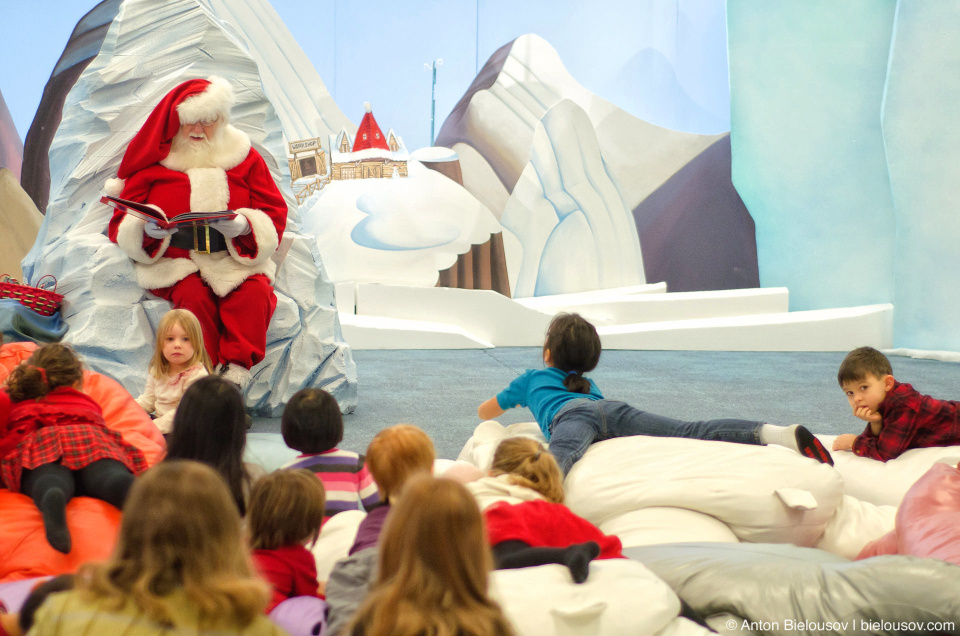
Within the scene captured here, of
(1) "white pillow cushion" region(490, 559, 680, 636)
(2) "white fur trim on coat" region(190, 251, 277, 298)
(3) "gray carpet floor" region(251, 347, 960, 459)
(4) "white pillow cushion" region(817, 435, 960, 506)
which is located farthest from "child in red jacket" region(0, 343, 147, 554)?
(4) "white pillow cushion" region(817, 435, 960, 506)

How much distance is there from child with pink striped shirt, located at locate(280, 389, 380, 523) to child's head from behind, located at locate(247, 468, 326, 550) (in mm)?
446

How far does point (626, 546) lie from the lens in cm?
178

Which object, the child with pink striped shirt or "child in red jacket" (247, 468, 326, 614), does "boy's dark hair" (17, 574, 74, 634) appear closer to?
"child in red jacket" (247, 468, 326, 614)

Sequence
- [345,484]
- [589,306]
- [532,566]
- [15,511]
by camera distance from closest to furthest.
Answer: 1. [532,566]
2. [15,511]
3. [345,484]
4. [589,306]

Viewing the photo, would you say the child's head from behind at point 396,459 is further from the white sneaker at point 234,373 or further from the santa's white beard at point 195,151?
the santa's white beard at point 195,151

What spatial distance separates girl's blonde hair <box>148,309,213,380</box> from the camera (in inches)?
105

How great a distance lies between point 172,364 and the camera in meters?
2.72

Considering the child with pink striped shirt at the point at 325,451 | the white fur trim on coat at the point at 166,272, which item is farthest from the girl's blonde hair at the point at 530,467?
the white fur trim on coat at the point at 166,272

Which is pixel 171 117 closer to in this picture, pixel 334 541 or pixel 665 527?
pixel 334 541

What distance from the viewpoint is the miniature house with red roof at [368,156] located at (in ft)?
30.9

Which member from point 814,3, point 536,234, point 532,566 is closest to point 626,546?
point 532,566

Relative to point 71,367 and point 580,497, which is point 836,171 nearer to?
point 580,497

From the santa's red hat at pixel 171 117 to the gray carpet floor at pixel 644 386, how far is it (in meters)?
1.24

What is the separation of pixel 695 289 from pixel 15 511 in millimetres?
9612
